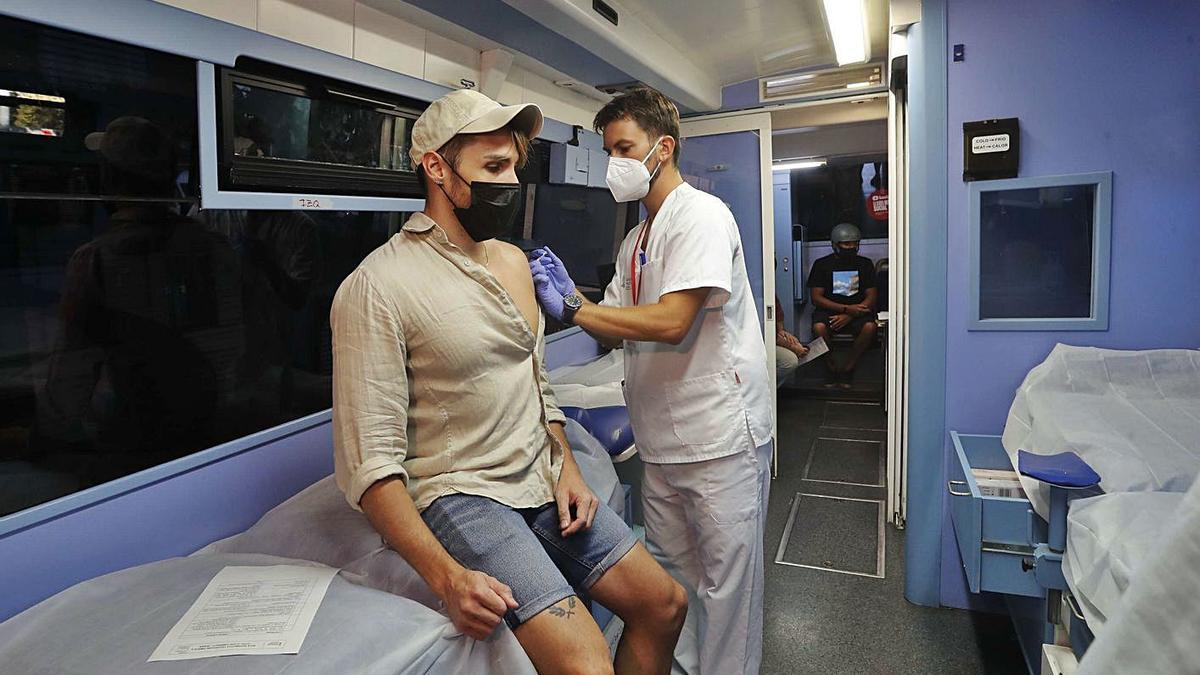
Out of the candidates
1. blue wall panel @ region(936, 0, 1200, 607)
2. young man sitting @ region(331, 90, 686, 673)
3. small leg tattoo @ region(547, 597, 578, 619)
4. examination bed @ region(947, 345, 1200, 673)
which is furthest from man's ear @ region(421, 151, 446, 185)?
blue wall panel @ region(936, 0, 1200, 607)

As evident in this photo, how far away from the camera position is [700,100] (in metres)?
4.36

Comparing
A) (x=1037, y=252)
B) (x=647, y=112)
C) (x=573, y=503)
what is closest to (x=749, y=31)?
(x=647, y=112)

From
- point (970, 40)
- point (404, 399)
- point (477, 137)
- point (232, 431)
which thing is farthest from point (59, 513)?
point (970, 40)

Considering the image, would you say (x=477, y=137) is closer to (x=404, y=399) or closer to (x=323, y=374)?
(x=404, y=399)

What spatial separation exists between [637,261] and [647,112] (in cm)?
51

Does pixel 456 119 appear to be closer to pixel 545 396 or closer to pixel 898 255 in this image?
pixel 545 396

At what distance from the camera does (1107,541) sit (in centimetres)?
145

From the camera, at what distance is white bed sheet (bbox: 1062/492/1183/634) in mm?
1375

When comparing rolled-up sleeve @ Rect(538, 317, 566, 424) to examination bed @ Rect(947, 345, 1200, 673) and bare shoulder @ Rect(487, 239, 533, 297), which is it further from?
examination bed @ Rect(947, 345, 1200, 673)

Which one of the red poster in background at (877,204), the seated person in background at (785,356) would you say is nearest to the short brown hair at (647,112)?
the seated person in background at (785,356)

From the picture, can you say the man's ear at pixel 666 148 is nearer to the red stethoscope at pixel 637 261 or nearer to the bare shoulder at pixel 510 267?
the red stethoscope at pixel 637 261

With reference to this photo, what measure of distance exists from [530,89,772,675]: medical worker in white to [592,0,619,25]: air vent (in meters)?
0.66

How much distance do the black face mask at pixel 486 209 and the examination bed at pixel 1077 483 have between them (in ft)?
4.87

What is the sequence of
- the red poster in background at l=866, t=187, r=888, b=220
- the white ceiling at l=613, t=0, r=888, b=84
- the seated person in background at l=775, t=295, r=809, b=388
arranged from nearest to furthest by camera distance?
the white ceiling at l=613, t=0, r=888, b=84 < the seated person in background at l=775, t=295, r=809, b=388 < the red poster in background at l=866, t=187, r=888, b=220
